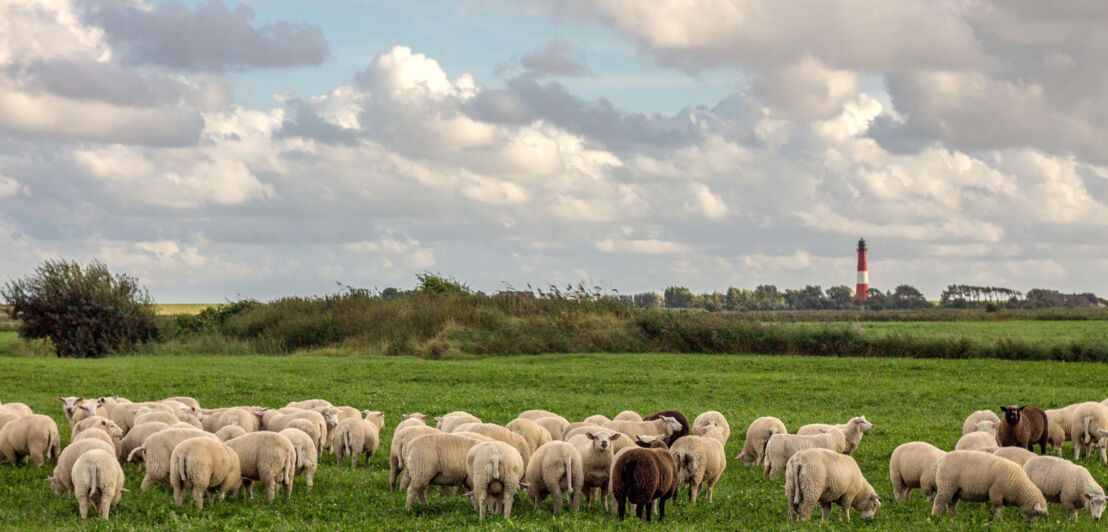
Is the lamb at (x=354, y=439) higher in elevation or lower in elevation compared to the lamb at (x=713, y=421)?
lower

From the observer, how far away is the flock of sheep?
1131 cm

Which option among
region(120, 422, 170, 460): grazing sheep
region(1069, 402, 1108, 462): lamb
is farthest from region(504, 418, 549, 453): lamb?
region(1069, 402, 1108, 462): lamb

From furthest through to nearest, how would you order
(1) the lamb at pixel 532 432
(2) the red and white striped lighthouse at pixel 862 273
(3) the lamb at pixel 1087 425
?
(2) the red and white striped lighthouse at pixel 862 273 < (3) the lamb at pixel 1087 425 < (1) the lamb at pixel 532 432

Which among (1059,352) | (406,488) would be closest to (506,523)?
(406,488)

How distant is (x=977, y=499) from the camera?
37.9 feet

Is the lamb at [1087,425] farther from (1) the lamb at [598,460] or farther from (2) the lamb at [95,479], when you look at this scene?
(2) the lamb at [95,479]

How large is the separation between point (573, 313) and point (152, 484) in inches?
1333

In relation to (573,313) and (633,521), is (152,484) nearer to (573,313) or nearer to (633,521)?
(633,521)

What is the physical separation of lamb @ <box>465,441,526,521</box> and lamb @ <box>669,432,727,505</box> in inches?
93.7

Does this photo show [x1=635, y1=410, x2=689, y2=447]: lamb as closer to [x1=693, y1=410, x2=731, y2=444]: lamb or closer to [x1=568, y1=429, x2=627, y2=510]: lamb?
[x1=693, y1=410, x2=731, y2=444]: lamb

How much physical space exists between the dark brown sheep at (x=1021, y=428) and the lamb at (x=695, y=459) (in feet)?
18.1

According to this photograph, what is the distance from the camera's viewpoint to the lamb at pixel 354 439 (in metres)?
15.5

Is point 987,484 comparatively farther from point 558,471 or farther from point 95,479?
point 95,479

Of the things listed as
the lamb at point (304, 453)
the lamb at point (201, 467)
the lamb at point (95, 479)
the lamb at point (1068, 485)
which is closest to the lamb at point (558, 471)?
the lamb at point (304, 453)
